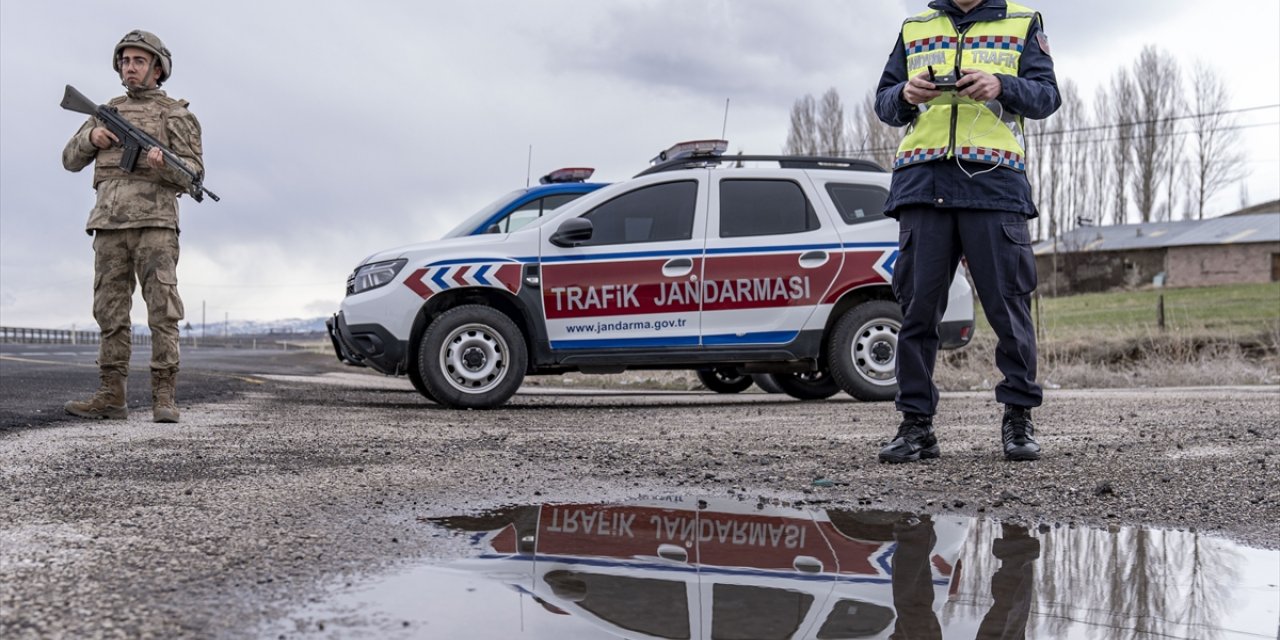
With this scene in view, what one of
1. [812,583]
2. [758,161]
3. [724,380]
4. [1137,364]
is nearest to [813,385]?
[724,380]

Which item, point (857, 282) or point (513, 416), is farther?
point (857, 282)

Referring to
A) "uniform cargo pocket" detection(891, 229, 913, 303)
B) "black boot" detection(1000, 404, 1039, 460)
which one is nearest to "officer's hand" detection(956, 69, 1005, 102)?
"uniform cargo pocket" detection(891, 229, 913, 303)

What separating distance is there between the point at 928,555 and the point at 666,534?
2.07 ft

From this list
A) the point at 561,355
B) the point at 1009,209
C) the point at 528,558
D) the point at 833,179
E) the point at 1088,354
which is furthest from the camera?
the point at 1088,354

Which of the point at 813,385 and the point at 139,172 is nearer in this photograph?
the point at 139,172

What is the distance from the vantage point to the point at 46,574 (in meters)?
2.11

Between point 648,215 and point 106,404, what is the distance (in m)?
3.78

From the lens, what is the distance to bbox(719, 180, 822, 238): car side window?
7.98m

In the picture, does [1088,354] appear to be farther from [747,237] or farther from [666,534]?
[666,534]

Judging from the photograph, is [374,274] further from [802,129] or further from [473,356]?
[802,129]

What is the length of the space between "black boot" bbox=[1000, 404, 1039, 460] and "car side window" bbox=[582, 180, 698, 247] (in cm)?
398

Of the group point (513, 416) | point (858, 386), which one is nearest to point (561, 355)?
point (513, 416)

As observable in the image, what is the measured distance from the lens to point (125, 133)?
5.79 m

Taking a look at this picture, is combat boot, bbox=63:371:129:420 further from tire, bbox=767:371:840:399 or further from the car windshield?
tire, bbox=767:371:840:399
